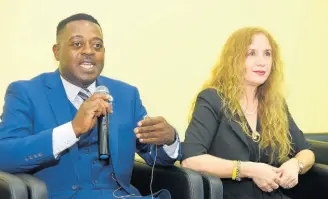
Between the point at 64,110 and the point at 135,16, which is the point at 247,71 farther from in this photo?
the point at 64,110

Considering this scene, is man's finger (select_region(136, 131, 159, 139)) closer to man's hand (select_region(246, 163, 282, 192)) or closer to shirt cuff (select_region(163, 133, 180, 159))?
shirt cuff (select_region(163, 133, 180, 159))

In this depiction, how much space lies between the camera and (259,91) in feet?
9.87

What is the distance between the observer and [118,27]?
10.5ft

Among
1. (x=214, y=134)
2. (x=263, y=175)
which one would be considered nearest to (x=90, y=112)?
(x=214, y=134)

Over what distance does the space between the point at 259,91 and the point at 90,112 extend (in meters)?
1.23

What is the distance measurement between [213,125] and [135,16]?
3.08ft

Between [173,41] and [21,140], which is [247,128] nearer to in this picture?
[173,41]

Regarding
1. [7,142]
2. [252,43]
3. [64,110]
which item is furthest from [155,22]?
[7,142]

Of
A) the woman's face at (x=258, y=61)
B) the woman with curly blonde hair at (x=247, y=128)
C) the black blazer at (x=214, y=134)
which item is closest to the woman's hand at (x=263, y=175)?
the woman with curly blonde hair at (x=247, y=128)

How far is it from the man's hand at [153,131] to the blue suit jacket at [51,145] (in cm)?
14

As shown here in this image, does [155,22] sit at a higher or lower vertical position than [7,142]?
higher

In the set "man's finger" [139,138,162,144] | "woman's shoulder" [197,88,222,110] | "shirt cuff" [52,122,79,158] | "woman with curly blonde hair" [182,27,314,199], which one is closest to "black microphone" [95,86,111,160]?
"shirt cuff" [52,122,79,158]

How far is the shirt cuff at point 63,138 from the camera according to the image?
216cm

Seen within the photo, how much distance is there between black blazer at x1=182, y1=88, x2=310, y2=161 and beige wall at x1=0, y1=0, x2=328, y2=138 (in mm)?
659
